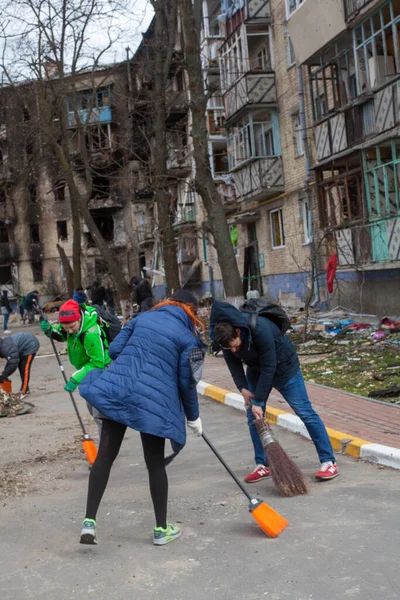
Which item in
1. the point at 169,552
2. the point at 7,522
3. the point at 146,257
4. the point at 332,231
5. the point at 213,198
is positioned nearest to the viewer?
the point at 169,552

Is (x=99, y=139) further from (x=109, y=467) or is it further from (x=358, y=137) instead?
(x=109, y=467)

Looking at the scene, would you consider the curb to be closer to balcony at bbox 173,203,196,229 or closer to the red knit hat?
the red knit hat

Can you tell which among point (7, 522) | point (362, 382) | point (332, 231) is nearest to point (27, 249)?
point (332, 231)

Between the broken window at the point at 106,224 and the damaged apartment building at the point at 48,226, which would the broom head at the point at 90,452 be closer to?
the damaged apartment building at the point at 48,226

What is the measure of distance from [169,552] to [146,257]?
49.4 metres

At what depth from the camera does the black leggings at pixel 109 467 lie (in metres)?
4.75

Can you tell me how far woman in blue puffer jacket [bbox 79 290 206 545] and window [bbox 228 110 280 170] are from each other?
23.4 m

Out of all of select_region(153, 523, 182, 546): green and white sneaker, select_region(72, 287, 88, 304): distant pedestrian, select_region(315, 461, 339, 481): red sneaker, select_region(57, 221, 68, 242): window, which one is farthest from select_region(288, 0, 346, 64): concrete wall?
select_region(57, 221, 68, 242): window

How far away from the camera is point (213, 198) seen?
1709cm

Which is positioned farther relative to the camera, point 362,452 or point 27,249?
point 27,249

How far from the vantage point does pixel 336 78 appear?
21.3 metres

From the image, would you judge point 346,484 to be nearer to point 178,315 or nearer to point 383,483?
point 383,483

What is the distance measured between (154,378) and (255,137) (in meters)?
25.8

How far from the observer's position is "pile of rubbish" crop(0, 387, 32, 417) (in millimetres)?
10766
